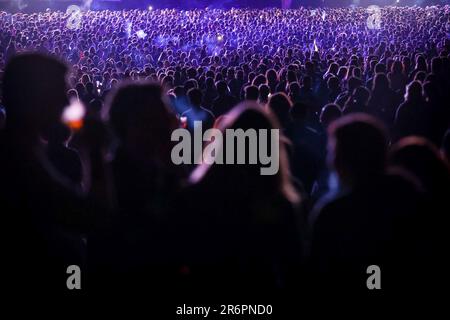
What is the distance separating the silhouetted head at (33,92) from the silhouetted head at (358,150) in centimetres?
152

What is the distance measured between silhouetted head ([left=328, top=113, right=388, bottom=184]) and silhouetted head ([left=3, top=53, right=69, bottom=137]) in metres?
1.52

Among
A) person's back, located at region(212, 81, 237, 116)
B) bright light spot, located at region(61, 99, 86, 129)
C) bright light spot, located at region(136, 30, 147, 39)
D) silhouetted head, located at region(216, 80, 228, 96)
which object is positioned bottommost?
→ bright light spot, located at region(61, 99, 86, 129)

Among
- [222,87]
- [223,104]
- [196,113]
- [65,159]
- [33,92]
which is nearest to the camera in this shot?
[33,92]

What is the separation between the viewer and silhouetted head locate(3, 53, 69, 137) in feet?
9.18

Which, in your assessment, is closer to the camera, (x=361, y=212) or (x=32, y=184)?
(x=32, y=184)

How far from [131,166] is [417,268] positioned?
1701mm

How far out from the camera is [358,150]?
315 cm

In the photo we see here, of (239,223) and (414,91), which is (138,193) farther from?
(414,91)

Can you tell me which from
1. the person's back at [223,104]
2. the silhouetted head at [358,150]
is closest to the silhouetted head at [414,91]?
the person's back at [223,104]

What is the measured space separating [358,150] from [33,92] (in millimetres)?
1745

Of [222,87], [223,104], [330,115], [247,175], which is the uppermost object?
[222,87]

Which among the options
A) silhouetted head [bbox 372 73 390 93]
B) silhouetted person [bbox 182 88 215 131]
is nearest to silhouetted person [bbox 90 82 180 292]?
silhouetted person [bbox 182 88 215 131]

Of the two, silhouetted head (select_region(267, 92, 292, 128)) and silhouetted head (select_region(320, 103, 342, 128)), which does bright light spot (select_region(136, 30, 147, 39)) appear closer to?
silhouetted head (select_region(267, 92, 292, 128))

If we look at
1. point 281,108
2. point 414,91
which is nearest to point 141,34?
point 414,91
